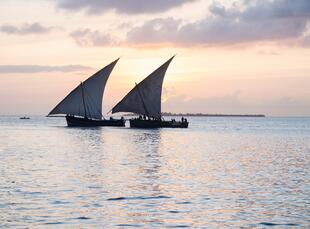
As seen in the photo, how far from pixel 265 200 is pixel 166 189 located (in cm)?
534

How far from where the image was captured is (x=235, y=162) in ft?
156

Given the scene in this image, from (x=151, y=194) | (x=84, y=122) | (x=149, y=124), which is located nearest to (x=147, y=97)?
(x=149, y=124)

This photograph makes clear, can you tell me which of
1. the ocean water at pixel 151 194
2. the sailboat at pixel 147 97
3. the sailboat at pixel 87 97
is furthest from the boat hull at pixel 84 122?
the ocean water at pixel 151 194

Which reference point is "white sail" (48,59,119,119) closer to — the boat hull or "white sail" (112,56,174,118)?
"white sail" (112,56,174,118)

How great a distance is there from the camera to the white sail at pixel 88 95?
4579 inches

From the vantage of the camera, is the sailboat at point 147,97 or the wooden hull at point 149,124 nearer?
the sailboat at point 147,97

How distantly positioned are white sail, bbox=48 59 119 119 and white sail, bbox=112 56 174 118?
599 centimetres

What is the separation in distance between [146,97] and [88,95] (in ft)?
41.5

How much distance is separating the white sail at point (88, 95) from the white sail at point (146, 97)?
5.99 metres

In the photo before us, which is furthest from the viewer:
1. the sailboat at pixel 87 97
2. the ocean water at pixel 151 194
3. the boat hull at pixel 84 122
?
the boat hull at pixel 84 122

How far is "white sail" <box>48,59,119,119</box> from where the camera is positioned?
116312mm

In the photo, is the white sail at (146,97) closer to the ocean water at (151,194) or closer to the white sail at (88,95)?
the white sail at (88,95)

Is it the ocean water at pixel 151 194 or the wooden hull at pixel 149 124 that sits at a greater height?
the wooden hull at pixel 149 124

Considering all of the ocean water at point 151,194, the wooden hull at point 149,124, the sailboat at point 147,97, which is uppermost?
the sailboat at point 147,97
